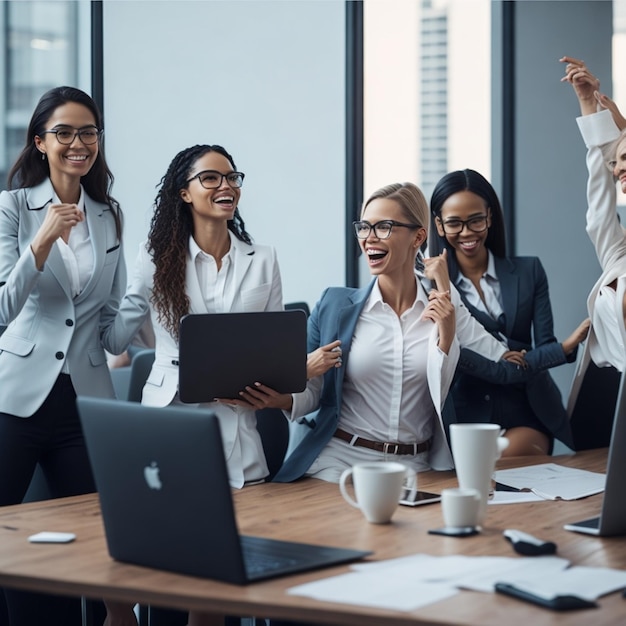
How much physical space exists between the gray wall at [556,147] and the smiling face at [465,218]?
6.30 ft

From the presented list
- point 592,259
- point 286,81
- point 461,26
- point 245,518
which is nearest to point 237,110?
point 286,81

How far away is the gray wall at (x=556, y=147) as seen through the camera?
5074 millimetres

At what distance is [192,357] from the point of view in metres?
2.40

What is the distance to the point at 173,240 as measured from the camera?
2.84m

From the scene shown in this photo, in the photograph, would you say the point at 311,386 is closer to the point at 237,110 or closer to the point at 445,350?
the point at 445,350

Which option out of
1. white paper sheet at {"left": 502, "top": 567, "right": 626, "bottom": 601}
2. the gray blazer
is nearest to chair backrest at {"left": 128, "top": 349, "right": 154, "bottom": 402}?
the gray blazer

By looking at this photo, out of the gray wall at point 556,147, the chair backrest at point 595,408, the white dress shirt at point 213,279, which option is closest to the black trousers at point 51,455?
the white dress shirt at point 213,279

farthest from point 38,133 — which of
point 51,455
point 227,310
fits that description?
point 51,455

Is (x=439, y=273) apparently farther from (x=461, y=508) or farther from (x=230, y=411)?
(x=461, y=508)

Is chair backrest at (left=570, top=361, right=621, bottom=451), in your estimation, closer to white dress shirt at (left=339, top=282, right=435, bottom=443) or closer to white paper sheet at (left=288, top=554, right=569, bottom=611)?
white dress shirt at (left=339, top=282, right=435, bottom=443)

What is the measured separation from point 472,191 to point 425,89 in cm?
192

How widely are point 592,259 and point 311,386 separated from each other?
278 cm

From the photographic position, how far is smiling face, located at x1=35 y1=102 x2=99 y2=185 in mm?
2867

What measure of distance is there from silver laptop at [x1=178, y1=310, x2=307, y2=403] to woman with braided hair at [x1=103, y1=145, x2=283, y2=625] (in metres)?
0.22
